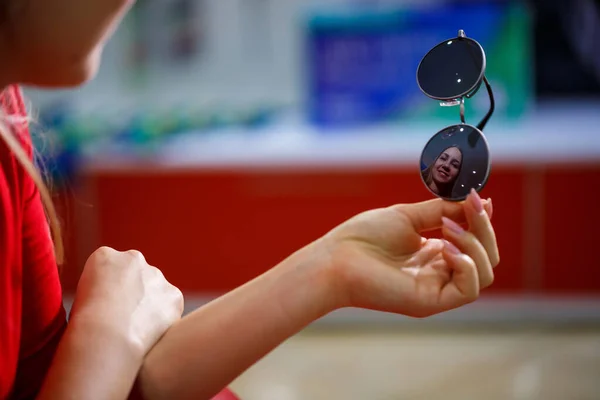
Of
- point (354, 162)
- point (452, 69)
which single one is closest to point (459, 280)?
point (452, 69)

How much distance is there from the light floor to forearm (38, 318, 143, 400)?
1.64 meters

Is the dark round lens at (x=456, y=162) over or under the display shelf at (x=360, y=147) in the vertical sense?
over

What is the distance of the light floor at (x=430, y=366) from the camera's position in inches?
92.9

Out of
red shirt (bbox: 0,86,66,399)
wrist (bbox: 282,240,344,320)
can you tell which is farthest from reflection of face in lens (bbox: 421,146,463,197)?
red shirt (bbox: 0,86,66,399)

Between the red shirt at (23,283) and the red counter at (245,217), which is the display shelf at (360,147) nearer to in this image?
the red counter at (245,217)

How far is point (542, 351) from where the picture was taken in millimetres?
2705

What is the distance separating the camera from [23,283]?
2.68 feet

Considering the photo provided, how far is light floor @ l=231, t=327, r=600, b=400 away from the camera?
2359 millimetres

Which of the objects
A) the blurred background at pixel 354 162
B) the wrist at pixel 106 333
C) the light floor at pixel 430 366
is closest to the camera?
the wrist at pixel 106 333

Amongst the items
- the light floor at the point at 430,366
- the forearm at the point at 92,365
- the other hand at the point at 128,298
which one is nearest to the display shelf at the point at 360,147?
the light floor at the point at 430,366

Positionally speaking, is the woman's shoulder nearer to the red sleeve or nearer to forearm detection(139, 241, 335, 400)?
the red sleeve

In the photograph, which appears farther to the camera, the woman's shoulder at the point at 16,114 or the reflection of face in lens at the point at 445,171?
the woman's shoulder at the point at 16,114

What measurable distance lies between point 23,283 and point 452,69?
0.54m

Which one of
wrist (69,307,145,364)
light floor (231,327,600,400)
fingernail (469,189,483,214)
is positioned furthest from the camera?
light floor (231,327,600,400)
